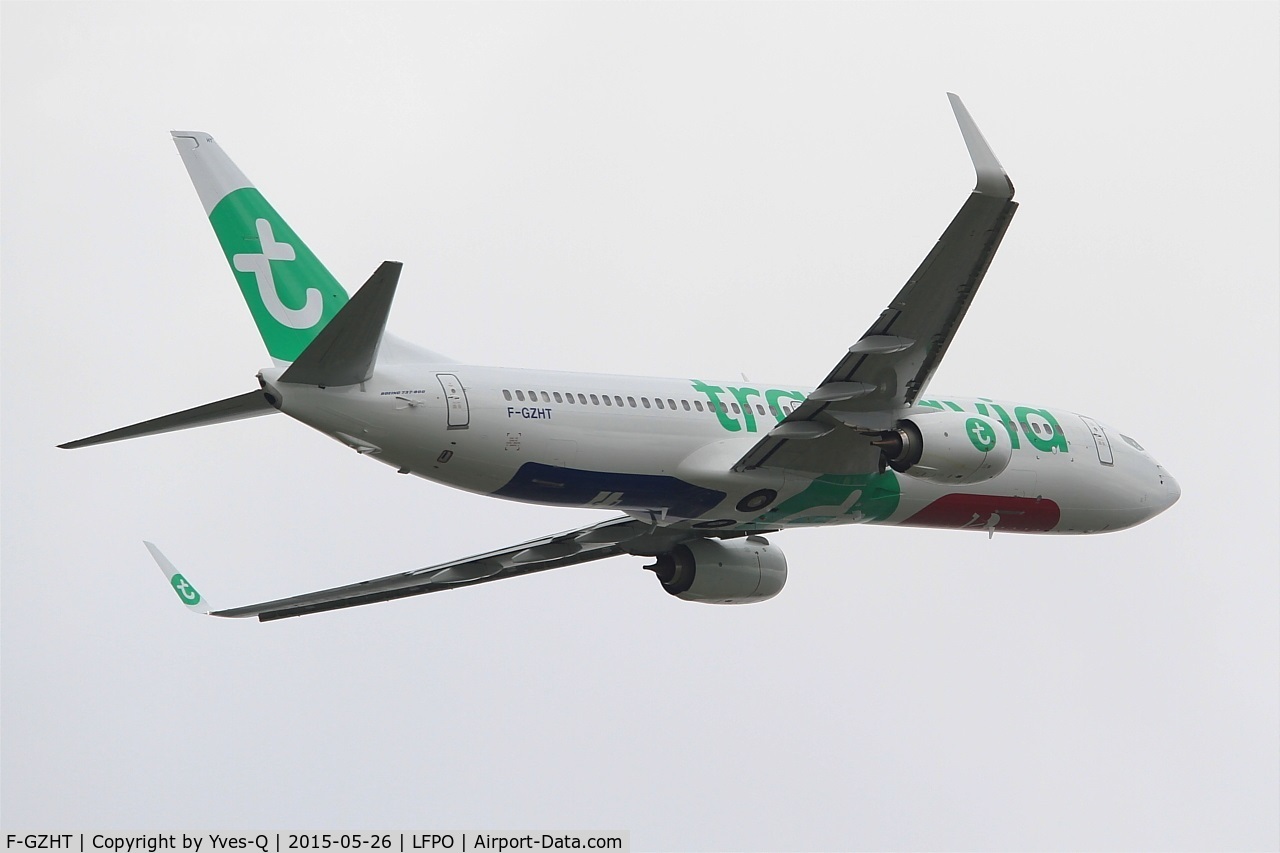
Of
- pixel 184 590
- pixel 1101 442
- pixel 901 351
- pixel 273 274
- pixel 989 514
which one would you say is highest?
pixel 1101 442

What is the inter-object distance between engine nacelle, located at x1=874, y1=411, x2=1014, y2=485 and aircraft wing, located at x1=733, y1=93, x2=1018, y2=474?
365mm

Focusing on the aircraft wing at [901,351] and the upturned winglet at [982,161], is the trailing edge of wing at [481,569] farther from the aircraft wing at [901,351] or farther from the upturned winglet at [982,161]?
the upturned winglet at [982,161]

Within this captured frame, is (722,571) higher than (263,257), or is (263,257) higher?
(263,257)

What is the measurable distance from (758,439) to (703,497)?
1.57 m

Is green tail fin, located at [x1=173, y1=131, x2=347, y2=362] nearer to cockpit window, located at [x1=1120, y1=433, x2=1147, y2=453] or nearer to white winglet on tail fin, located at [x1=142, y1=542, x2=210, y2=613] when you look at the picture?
white winglet on tail fin, located at [x1=142, y1=542, x2=210, y2=613]

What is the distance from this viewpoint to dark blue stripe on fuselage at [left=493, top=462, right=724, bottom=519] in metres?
26.9

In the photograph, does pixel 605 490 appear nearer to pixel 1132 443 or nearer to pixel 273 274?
pixel 273 274

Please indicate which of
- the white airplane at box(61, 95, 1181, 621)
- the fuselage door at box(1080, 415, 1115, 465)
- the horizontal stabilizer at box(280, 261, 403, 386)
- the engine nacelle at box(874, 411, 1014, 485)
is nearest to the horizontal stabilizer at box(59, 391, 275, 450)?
the white airplane at box(61, 95, 1181, 621)

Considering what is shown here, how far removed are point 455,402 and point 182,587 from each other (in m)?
8.95

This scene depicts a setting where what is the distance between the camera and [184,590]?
3183cm

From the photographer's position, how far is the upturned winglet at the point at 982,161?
23172 mm

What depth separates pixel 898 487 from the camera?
30.5m

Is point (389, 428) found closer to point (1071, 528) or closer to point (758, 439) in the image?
point (758, 439)

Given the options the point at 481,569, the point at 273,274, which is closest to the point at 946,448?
the point at 481,569
